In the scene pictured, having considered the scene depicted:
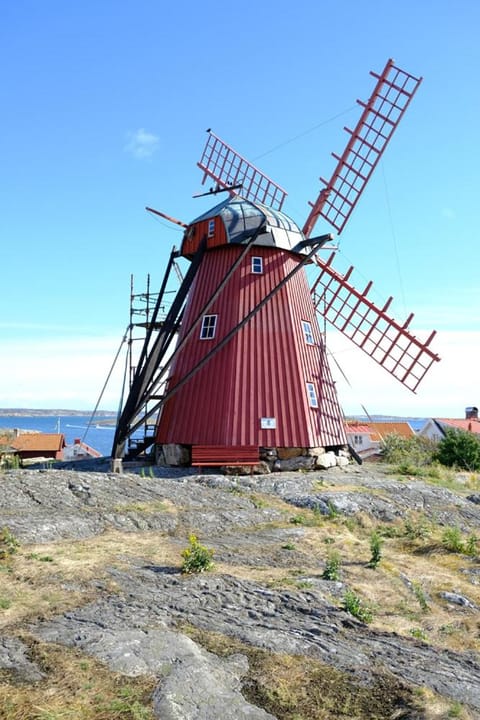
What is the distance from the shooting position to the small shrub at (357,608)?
9.33 metres

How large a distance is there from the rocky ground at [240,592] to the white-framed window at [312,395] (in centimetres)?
444

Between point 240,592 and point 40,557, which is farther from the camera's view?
point 40,557

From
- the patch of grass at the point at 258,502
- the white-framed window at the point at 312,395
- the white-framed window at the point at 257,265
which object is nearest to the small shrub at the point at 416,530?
the patch of grass at the point at 258,502

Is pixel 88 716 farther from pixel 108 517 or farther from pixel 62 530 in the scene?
pixel 108 517

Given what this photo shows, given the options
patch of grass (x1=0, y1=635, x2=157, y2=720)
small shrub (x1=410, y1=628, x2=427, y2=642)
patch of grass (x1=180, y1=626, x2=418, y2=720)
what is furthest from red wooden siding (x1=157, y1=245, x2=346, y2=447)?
patch of grass (x1=0, y1=635, x2=157, y2=720)

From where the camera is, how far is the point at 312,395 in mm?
22969

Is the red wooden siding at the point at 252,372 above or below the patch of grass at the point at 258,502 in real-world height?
above

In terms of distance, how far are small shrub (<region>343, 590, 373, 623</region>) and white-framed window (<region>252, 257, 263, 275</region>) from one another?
15.6 meters

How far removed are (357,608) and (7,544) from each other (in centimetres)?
664

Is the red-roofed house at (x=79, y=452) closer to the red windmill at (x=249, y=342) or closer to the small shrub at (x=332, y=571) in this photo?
the red windmill at (x=249, y=342)

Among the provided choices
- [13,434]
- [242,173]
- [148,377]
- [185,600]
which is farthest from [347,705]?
[13,434]

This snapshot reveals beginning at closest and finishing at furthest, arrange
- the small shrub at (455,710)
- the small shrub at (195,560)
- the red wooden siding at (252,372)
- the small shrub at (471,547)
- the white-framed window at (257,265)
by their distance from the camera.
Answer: the small shrub at (455,710) → the small shrub at (195,560) → the small shrub at (471,547) → the red wooden siding at (252,372) → the white-framed window at (257,265)

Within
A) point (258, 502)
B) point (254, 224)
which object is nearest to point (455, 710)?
point (258, 502)

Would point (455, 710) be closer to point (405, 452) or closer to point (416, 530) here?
point (416, 530)
